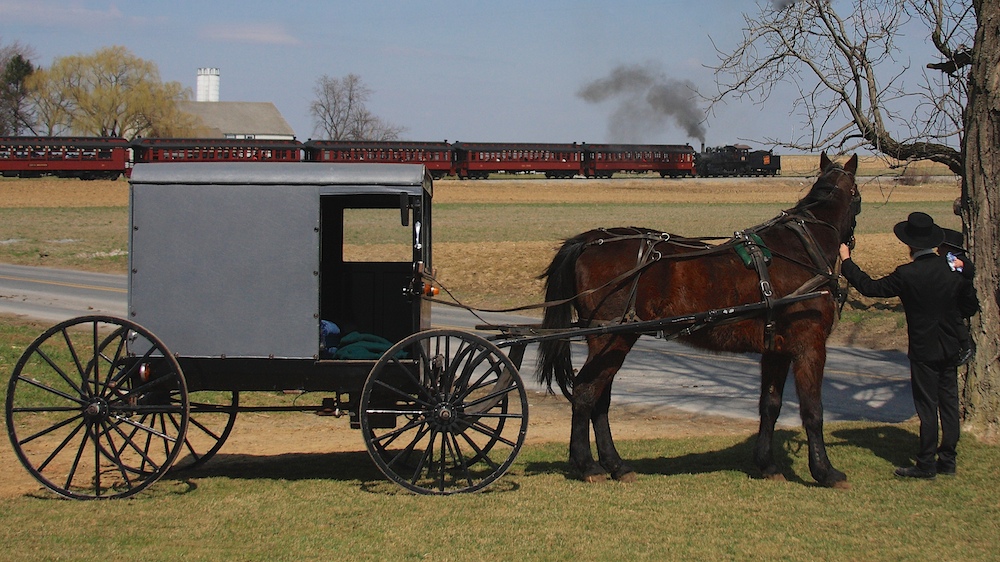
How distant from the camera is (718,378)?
551 inches

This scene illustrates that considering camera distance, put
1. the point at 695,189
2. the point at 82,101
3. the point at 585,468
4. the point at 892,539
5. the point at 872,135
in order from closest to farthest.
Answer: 1. the point at 892,539
2. the point at 585,468
3. the point at 872,135
4. the point at 695,189
5. the point at 82,101

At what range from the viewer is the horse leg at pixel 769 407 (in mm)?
8008

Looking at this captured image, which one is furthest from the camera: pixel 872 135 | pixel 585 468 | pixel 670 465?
pixel 872 135

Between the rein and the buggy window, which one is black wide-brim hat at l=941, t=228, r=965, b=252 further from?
the buggy window

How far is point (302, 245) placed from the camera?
709cm

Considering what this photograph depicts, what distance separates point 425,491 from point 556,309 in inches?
74.6

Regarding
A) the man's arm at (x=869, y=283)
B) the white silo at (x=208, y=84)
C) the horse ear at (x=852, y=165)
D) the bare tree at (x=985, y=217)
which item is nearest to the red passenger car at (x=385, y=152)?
the bare tree at (x=985, y=217)

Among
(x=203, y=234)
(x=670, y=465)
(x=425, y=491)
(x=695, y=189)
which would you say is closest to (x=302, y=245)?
(x=203, y=234)

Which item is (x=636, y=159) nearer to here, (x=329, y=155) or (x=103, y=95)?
(x=329, y=155)

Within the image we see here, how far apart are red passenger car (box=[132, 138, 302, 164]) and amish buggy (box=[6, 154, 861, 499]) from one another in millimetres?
52918

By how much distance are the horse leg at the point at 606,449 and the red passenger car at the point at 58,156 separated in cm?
5951

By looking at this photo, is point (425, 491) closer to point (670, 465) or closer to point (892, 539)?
Answer: point (670, 465)

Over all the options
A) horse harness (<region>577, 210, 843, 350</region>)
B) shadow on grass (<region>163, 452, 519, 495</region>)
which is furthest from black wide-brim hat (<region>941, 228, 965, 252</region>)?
shadow on grass (<region>163, 452, 519, 495</region>)

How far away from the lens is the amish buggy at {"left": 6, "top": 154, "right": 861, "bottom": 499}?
7.04m
